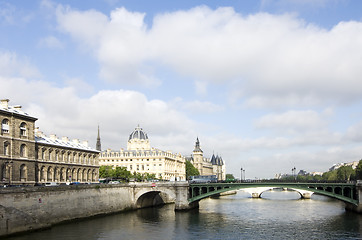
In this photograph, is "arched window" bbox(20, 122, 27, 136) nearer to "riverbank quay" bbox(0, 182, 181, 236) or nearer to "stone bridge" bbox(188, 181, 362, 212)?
"riverbank quay" bbox(0, 182, 181, 236)

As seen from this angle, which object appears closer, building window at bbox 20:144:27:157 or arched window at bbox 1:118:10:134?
arched window at bbox 1:118:10:134

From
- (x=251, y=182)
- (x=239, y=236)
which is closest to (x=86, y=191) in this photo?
(x=239, y=236)

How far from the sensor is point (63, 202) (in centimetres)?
6500

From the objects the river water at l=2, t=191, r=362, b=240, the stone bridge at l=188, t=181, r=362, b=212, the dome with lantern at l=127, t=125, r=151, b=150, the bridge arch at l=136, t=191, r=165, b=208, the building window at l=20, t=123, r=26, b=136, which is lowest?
the river water at l=2, t=191, r=362, b=240

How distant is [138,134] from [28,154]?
122 metres

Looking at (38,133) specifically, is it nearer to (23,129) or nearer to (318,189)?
(23,129)

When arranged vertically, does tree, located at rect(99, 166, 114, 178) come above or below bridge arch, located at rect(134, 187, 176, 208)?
above

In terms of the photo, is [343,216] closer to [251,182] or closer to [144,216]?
[251,182]

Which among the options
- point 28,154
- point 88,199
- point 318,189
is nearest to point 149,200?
point 88,199

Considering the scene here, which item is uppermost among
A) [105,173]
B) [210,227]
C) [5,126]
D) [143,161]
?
[5,126]

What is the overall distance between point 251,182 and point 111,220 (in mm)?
34743

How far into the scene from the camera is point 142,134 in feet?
627

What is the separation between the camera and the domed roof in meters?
190

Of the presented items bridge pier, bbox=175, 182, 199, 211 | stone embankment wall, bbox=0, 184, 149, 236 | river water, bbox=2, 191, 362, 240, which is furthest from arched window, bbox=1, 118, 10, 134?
bridge pier, bbox=175, 182, 199, 211
